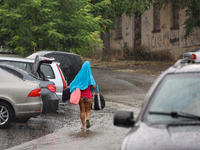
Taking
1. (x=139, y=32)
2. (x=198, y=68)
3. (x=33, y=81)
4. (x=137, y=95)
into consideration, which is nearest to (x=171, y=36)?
(x=139, y=32)

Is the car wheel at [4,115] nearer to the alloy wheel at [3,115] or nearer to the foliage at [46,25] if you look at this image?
the alloy wheel at [3,115]

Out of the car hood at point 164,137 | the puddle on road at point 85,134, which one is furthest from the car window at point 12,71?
the car hood at point 164,137

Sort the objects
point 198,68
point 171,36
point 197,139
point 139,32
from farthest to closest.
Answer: point 139,32 < point 171,36 < point 198,68 < point 197,139

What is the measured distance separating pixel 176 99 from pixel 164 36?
32.4 meters

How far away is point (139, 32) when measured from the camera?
39.3 metres

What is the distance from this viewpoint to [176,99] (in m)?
4.52

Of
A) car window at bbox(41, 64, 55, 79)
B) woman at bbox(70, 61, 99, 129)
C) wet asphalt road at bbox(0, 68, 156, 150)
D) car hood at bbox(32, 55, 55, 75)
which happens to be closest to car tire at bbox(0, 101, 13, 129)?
wet asphalt road at bbox(0, 68, 156, 150)

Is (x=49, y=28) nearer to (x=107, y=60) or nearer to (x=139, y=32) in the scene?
(x=107, y=60)

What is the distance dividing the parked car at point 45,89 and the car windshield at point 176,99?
6.49 metres

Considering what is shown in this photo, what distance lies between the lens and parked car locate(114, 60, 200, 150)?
3.83 metres

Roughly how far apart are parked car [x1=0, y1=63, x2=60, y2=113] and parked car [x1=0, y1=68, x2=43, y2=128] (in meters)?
0.64

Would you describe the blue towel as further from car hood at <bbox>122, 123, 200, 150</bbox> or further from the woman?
car hood at <bbox>122, 123, 200, 150</bbox>

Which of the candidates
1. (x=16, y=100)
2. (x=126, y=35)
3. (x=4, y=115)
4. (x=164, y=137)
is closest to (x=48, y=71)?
(x=16, y=100)

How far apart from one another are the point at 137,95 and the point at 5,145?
33.5 feet
